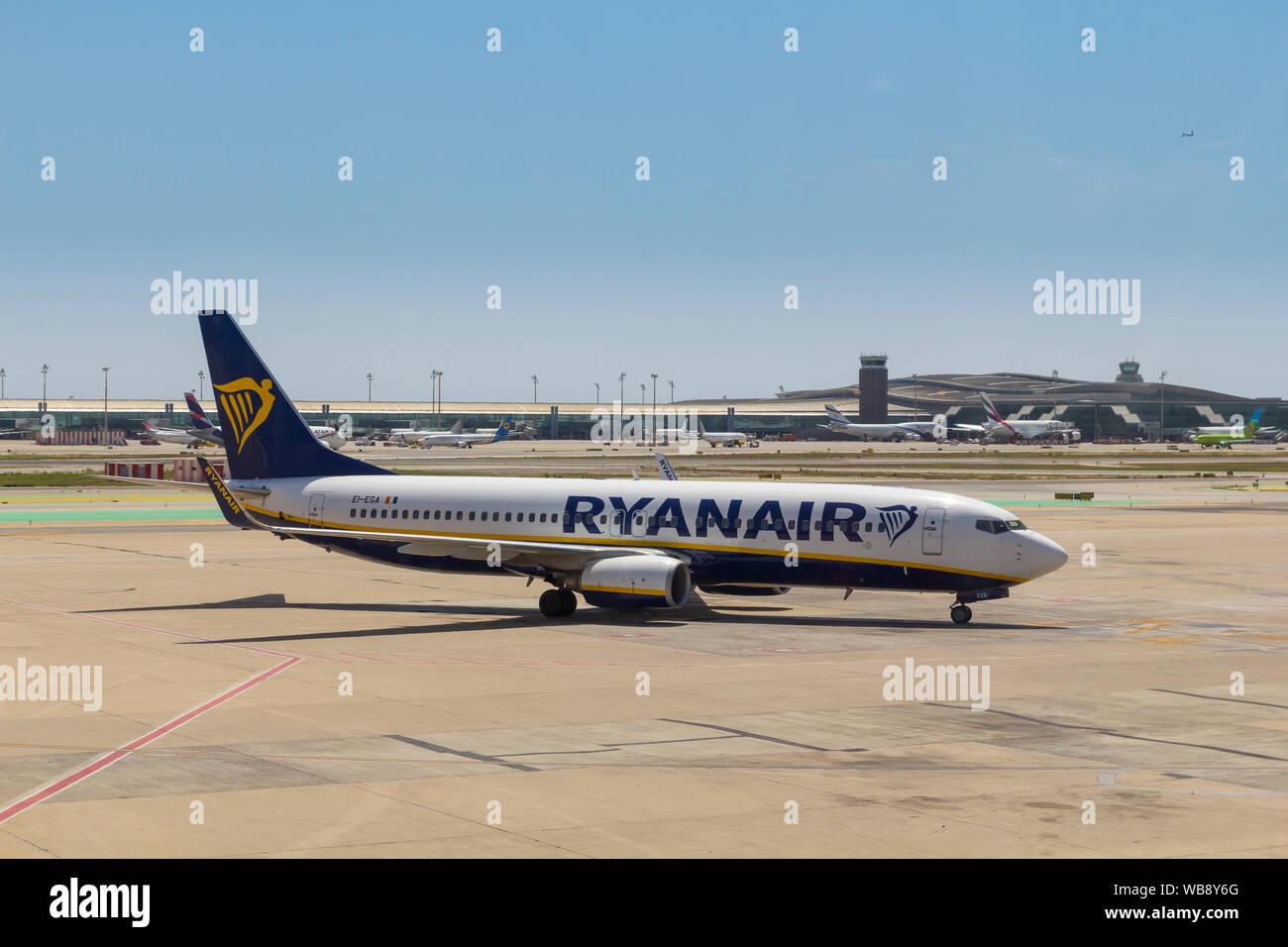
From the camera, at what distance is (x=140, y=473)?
408 ft

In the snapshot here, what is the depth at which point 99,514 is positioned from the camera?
8919 cm

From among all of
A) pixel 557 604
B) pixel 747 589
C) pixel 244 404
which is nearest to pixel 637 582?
pixel 557 604

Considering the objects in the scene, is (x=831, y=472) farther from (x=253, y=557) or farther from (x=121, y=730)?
(x=121, y=730)

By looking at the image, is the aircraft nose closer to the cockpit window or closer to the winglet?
the cockpit window

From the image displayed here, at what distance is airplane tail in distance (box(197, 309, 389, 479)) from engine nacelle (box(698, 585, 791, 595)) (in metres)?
13.2

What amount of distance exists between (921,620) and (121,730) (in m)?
25.8

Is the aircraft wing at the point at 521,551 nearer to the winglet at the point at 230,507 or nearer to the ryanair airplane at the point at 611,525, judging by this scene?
the ryanair airplane at the point at 611,525

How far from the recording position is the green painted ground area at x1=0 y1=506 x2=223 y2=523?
275 feet

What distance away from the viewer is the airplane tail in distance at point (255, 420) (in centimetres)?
4994

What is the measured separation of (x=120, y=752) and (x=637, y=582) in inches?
802

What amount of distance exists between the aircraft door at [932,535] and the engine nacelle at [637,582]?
7.23m

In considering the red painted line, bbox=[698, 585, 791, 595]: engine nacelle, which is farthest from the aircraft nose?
the red painted line

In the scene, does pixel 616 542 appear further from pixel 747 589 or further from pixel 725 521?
pixel 747 589
